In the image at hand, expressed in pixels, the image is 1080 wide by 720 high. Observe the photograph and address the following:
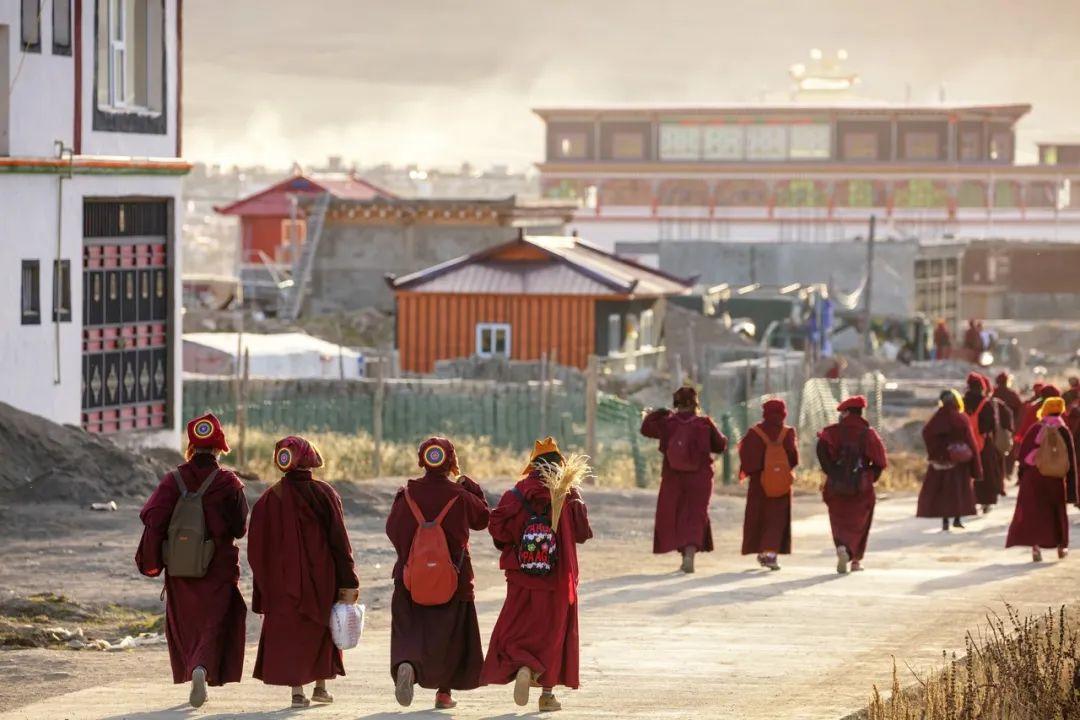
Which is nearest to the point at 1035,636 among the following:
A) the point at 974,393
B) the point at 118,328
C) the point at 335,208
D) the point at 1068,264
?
the point at 974,393

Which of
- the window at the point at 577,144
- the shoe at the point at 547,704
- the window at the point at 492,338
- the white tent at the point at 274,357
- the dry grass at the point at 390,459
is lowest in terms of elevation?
the shoe at the point at 547,704

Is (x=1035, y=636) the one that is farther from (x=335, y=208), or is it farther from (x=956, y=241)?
(x=956, y=241)

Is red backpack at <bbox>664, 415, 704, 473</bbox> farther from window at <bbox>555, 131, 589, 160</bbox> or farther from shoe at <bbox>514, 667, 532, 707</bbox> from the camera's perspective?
window at <bbox>555, 131, 589, 160</bbox>

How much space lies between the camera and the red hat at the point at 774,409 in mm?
17312

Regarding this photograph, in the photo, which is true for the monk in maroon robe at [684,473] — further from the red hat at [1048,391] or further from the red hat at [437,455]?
the red hat at [437,455]

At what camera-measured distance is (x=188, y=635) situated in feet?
35.4

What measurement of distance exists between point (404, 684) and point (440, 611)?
1.31 ft

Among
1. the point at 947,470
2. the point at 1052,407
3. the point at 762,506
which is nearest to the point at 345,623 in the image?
the point at 762,506

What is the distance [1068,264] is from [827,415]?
207 feet

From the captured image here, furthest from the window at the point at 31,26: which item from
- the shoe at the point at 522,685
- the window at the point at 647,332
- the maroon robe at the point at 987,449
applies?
the window at the point at 647,332

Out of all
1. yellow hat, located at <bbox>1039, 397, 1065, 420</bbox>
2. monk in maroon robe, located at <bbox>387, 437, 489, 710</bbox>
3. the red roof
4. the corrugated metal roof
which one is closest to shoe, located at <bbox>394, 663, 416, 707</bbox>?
monk in maroon robe, located at <bbox>387, 437, 489, 710</bbox>

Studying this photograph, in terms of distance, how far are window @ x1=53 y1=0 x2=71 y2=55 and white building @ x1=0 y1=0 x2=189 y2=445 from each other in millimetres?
17

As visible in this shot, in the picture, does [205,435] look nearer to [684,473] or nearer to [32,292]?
[684,473]

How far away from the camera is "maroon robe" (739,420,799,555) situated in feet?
58.6
